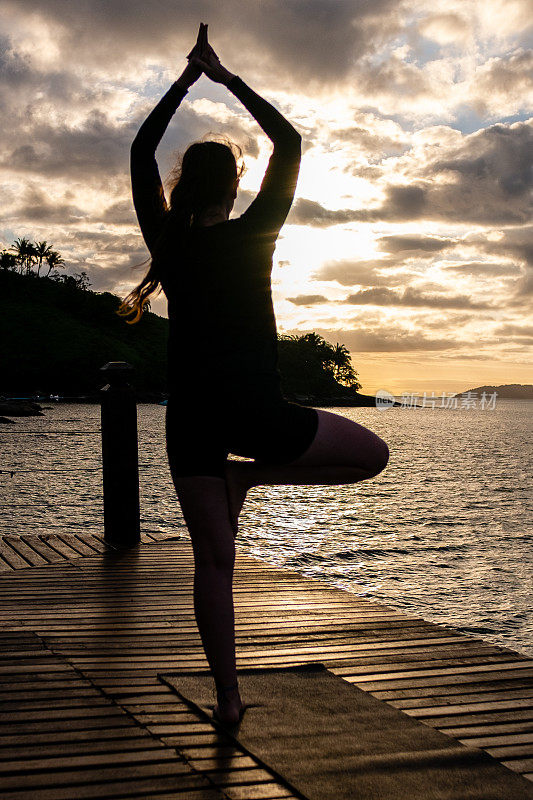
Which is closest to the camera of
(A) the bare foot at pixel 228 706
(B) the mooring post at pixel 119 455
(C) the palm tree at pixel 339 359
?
(A) the bare foot at pixel 228 706

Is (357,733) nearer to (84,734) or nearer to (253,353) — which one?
(84,734)

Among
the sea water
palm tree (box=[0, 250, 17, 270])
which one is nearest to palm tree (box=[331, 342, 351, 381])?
palm tree (box=[0, 250, 17, 270])

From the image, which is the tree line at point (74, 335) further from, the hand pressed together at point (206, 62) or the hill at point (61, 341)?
the hand pressed together at point (206, 62)

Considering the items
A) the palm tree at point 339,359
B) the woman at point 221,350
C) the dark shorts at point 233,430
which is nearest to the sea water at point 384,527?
the woman at point 221,350

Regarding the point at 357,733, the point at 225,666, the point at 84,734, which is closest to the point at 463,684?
the point at 357,733

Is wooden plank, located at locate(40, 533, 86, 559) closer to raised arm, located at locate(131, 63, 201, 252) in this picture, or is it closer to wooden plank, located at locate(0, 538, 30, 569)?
wooden plank, located at locate(0, 538, 30, 569)

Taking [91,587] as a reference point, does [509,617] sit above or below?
below

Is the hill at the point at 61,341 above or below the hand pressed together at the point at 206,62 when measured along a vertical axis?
above

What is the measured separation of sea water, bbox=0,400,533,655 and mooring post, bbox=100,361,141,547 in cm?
405

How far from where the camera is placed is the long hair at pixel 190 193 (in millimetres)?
2436

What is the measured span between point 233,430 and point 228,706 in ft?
3.34

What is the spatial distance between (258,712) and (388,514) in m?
17.2

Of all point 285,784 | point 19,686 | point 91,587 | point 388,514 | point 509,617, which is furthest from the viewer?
point 388,514

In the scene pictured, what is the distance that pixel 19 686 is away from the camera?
3.16 meters
